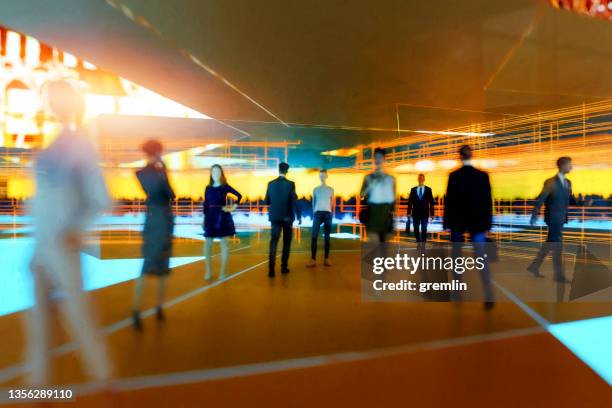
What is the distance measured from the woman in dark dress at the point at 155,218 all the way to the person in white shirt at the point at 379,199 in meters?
1.72

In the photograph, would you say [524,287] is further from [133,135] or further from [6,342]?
[6,342]

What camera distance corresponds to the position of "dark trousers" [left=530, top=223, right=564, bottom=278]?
364cm

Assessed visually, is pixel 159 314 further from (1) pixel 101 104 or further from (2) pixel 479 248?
(2) pixel 479 248

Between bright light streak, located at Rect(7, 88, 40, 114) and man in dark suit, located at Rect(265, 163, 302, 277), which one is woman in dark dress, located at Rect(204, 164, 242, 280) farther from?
bright light streak, located at Rect(7, 88, 40, 114)

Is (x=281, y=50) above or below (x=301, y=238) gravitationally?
above

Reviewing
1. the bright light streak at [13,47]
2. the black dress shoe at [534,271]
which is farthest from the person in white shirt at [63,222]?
the black dress shoe at [534,271]

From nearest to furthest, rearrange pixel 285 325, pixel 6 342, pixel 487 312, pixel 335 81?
pixel 6 342
pixel 285 325
pixel 487 312
pixel 335 81

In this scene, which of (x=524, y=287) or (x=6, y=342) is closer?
(x=6, y=342)

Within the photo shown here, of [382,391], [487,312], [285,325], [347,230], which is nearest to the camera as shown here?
[382,391]

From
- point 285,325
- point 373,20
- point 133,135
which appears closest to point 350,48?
point 373,20

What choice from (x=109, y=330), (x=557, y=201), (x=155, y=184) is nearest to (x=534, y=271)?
(x=557, y=201)

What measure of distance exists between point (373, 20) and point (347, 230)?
141 inches

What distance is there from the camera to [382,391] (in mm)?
1736

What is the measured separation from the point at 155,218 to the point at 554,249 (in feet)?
13.1
